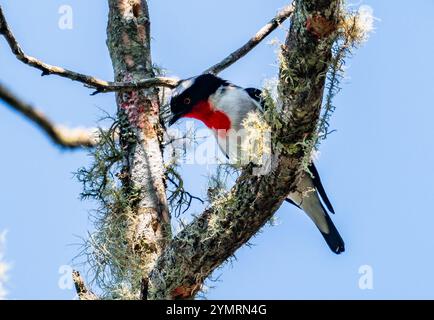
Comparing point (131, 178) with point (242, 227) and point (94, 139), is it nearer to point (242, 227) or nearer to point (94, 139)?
point (94, 139)

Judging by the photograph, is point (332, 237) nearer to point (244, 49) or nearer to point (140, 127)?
point (244, 49)

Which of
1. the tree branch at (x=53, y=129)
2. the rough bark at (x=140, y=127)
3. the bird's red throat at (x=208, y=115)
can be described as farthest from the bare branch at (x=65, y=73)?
→ the bird's red throat at (x=208, y=115)

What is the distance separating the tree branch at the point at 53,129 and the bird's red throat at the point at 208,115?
0.68 m

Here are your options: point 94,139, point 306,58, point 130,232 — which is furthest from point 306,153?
point 94,139

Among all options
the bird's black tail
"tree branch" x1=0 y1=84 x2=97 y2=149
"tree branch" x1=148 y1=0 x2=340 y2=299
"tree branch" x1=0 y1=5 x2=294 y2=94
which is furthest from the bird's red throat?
"tree branch" x1=148 y1=0 x2=340 y2=299

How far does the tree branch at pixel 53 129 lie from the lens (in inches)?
186

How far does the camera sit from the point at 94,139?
233 inches

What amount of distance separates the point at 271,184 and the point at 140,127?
64.8 inches

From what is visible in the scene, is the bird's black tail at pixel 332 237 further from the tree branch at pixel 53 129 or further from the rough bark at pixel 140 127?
the tree branch at pixel 53 129

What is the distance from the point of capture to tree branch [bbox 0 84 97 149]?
15.5 ft

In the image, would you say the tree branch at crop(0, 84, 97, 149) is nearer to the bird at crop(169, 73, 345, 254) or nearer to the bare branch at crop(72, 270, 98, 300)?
the bird at crop(169, 73, 345, 254)

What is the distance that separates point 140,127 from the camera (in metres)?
5.82

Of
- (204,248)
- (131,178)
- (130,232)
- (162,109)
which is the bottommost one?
(204,248)

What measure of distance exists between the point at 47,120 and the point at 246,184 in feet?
4.91
